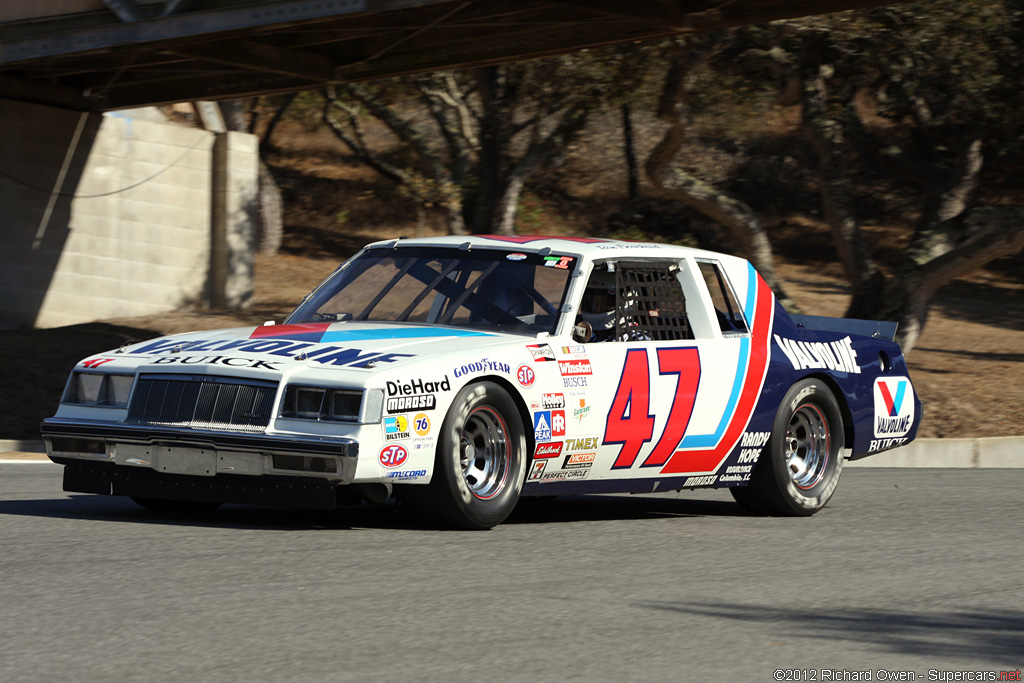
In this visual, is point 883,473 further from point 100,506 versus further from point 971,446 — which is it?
point 100,506

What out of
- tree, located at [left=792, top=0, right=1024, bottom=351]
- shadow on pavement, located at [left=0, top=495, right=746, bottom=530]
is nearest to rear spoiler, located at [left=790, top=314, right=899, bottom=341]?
shadow on pavement, located at [left=0, top=495, right=746, bottom=530]

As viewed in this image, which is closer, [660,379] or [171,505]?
[171,505]

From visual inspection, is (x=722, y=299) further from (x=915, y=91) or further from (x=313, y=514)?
(x=915, y=91)

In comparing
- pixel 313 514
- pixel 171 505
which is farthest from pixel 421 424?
pixel 171 505

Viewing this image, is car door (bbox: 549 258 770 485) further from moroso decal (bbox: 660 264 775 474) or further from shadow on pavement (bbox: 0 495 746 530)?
shadow on pavement (bbox: 0 495 746 530)

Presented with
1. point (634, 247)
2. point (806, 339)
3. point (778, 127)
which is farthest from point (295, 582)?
point (778, 127)

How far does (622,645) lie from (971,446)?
10406 millimetres

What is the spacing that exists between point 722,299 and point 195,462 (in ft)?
12.5

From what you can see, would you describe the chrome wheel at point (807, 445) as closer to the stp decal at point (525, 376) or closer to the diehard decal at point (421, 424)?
the stp decal at point (525, 376)

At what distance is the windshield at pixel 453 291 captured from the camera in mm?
8164

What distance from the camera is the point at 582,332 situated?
317 inches

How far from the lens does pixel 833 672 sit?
468cm

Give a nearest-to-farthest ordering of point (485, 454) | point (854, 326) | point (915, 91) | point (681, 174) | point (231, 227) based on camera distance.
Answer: point (485, 454), point (854, 326), point (681, 174), point (915, 91), point (231, 227)

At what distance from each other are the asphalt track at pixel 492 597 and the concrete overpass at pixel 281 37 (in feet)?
32.1
